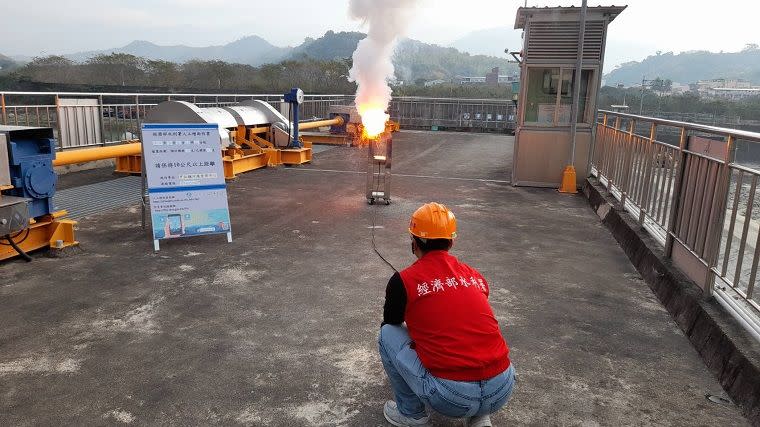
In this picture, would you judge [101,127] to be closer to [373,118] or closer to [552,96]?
[373,118]

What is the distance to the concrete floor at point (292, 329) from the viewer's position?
3457mm

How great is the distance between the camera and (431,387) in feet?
9.25

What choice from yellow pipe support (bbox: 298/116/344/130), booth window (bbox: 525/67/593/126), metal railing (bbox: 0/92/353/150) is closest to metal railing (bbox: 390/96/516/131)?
yellow pipe support (bbox: 298/116/344/130)

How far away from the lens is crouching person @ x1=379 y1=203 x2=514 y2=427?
2.76 metres

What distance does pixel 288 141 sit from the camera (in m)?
14.8

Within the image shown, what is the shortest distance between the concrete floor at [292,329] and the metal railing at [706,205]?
564 millimetres

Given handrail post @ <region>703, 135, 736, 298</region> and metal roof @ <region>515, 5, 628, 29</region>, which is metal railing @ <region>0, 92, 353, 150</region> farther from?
handrail post @ <region>703, 135, 736, 298</region>

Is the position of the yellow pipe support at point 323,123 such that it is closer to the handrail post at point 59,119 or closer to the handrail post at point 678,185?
the handrail post at point 59,119

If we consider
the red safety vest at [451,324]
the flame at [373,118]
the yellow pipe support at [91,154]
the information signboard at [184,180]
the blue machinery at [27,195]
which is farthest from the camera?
the flame at [373,118]

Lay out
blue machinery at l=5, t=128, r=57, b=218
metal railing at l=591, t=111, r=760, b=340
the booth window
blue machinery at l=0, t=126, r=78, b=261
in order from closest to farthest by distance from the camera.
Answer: metal railing at l=591, t=111, r=760, b=340 → blue machinery at l=0, t=126, r=78, b=261 → blue machinery at l=5, t=128, r=57, b=218 → the booth window

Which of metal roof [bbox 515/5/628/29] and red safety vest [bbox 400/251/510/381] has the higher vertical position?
metal roof [bbox 515/5/628/29]

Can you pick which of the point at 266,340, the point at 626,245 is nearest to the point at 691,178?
the point at 626,245

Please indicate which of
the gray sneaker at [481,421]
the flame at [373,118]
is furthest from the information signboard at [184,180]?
the gray sneaker at [481,421]

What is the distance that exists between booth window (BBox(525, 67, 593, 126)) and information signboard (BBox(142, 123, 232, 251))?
7.55 meters
